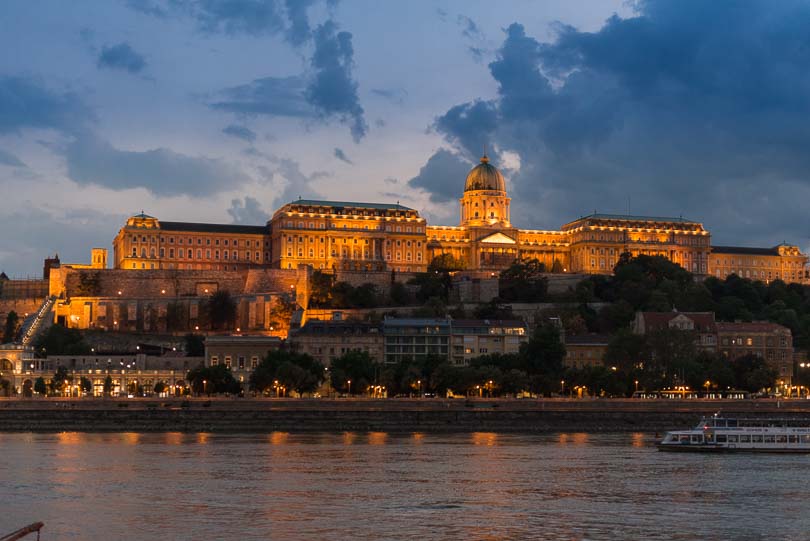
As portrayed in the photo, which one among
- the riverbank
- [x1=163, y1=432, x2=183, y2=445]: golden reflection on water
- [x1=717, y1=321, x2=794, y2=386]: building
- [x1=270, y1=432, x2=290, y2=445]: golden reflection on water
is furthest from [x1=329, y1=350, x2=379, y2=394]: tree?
[x1=717, y1=321, x2=794, y2=386]: building

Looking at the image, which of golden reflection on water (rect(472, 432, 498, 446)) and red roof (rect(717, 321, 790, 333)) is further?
red roof (rect(717, 321, 790, 333))

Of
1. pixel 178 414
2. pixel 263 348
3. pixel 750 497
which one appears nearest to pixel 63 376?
pixel 263 348

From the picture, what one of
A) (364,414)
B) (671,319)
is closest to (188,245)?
(671,319)

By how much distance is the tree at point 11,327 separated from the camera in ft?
401

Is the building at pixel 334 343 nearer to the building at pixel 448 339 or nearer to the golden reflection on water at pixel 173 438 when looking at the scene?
the building at pixel 448 339

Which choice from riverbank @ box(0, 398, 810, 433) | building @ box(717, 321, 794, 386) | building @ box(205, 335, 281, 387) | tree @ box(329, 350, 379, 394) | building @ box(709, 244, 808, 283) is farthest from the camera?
building @ box(709, 244, 808, 283)

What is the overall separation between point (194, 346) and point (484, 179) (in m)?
68.8

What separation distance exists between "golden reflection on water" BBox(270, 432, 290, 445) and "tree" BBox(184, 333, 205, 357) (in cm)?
3371

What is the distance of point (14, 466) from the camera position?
54.6 meters

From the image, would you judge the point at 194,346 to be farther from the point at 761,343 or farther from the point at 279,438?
the point at 761,343

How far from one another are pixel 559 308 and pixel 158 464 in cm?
7334

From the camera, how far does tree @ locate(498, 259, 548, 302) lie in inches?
5310

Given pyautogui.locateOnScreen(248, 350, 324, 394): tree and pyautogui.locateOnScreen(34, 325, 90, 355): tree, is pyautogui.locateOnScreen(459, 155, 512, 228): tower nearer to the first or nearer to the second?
pyautogui.locateOnScreen(34, 325, 90, 355): tree

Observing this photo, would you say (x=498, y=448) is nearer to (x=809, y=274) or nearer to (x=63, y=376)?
(x=63, y=376)
